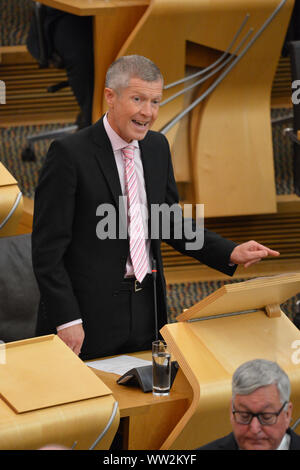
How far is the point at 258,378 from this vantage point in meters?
1.73

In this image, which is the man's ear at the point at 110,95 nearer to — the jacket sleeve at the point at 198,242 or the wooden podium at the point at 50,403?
the jacket sleeve at the point at 198,242

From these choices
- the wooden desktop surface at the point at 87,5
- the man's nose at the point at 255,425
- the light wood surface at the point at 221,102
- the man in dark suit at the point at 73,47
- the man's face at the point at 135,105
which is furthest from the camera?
the man in dark suit at the point at 73,47

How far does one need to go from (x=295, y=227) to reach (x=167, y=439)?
259 centimetres

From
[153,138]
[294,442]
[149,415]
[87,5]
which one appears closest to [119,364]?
[149,415]

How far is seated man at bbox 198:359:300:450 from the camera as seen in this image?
5.67 feet

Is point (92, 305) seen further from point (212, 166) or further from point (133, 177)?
point (212, 166)

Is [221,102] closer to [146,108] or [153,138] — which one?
[153,138]

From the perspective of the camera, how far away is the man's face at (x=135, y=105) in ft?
8.12

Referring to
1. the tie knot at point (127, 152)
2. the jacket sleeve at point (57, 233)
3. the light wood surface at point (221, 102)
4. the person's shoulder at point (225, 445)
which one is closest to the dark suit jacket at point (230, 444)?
the person's shoulder at point (225, 445)

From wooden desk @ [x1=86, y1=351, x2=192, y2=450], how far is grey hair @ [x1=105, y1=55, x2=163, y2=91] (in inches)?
32.0

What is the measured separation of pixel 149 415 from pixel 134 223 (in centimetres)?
63

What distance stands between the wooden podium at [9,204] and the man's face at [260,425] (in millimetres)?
904

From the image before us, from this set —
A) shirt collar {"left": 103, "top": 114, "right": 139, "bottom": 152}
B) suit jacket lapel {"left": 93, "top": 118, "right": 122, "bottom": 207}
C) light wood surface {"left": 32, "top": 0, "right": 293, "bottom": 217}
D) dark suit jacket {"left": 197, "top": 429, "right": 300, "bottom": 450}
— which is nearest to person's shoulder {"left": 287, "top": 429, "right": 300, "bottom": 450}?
dark suit jacket {"left": 197, "top": 429, "right": 300, "bottom": 450}

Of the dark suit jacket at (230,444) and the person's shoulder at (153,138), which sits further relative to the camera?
the person's shoulder at (153,138)
